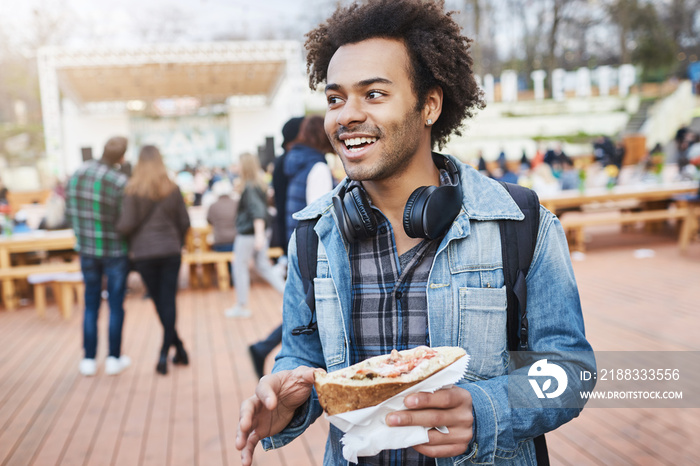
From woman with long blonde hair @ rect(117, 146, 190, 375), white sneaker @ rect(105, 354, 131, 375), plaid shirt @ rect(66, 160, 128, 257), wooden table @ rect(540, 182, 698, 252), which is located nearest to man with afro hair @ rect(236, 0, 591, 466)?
woman with long blonde hair @ rect(117, 146, 190, 375)

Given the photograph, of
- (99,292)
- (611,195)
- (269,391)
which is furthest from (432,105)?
(611,195)

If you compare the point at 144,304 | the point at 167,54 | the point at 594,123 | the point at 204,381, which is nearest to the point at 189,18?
the point at 167,54

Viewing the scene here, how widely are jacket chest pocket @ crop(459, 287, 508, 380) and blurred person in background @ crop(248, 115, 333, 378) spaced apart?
241 cm

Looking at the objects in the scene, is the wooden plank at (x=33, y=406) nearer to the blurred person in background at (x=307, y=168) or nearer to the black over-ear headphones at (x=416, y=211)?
the blurred person in background at (x=307, y=168)

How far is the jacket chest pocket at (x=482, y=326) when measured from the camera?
1.32 meters

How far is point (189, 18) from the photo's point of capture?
4650 centimetres

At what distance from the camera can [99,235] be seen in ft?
15.7

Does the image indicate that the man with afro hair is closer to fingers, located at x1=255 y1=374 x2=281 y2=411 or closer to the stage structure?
fingers, located at x1=255 y1=374 x2=281 y2=411

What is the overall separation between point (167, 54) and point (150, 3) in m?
29.4

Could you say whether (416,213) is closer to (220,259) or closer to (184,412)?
(184,412)

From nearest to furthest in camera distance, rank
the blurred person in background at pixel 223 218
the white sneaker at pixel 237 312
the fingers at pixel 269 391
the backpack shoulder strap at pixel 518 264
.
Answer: the fingers at pixel 269 391
the backpack shoulder strap at pixel 518 264
the white sneaker at pixel 237 312
the blurred person in background at pixel 223 218

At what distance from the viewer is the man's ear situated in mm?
1510

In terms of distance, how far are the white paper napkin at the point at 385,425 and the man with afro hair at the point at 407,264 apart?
11cm

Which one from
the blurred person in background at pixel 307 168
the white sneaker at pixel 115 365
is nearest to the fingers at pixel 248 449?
the blurred person in background at pixel 307 168
